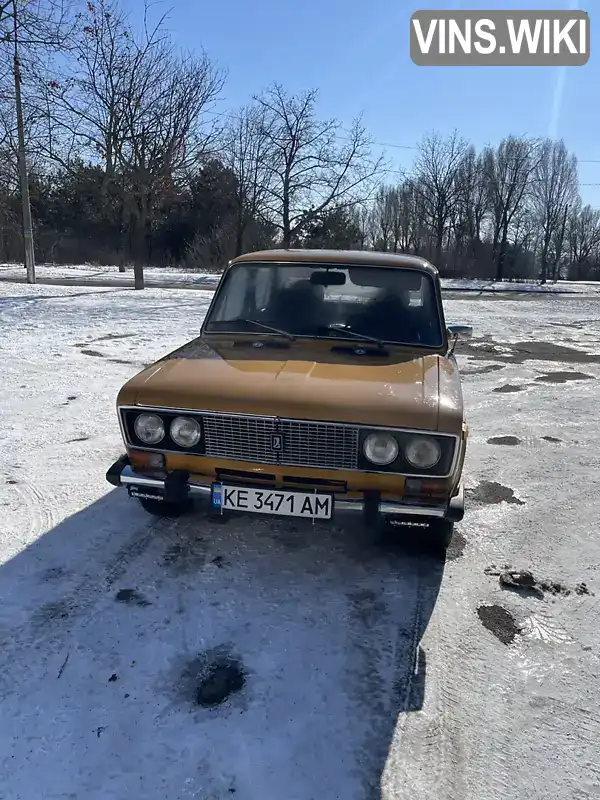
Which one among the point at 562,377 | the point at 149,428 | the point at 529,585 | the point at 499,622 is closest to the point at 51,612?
the point at 149,428

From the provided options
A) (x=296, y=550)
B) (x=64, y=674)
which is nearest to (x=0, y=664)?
(x=64, y=674)

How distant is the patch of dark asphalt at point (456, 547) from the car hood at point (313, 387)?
108 centimetres

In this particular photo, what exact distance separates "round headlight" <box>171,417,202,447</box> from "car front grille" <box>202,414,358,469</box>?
0.07m

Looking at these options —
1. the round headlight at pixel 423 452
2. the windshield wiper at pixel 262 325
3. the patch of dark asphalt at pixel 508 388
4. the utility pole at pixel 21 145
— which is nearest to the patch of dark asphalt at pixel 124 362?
the windshield wiper at pixel 262 325

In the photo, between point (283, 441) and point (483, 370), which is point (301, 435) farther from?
point (483, 370)

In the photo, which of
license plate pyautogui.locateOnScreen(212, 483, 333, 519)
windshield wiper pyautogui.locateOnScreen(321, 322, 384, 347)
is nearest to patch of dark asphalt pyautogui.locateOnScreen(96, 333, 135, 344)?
windshield wiper pyautogui.locateOnScreen(321, 322, 384, 347)

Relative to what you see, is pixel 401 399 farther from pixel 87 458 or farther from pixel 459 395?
pixel 87 458

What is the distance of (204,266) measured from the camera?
39969 millimetres

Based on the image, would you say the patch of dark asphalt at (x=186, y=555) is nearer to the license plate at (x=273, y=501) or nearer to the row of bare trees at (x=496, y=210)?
the license plate at (x=273, y=501)

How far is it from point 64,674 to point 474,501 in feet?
10.1

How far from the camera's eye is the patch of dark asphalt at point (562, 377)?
8422 millimetres

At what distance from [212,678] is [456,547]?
1.88m

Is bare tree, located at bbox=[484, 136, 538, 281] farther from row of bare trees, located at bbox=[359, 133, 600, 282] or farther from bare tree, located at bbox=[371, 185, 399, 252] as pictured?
bare tree, located at bbox=[371, 185, 399, 252]

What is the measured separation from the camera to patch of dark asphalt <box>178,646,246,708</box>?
245cm
